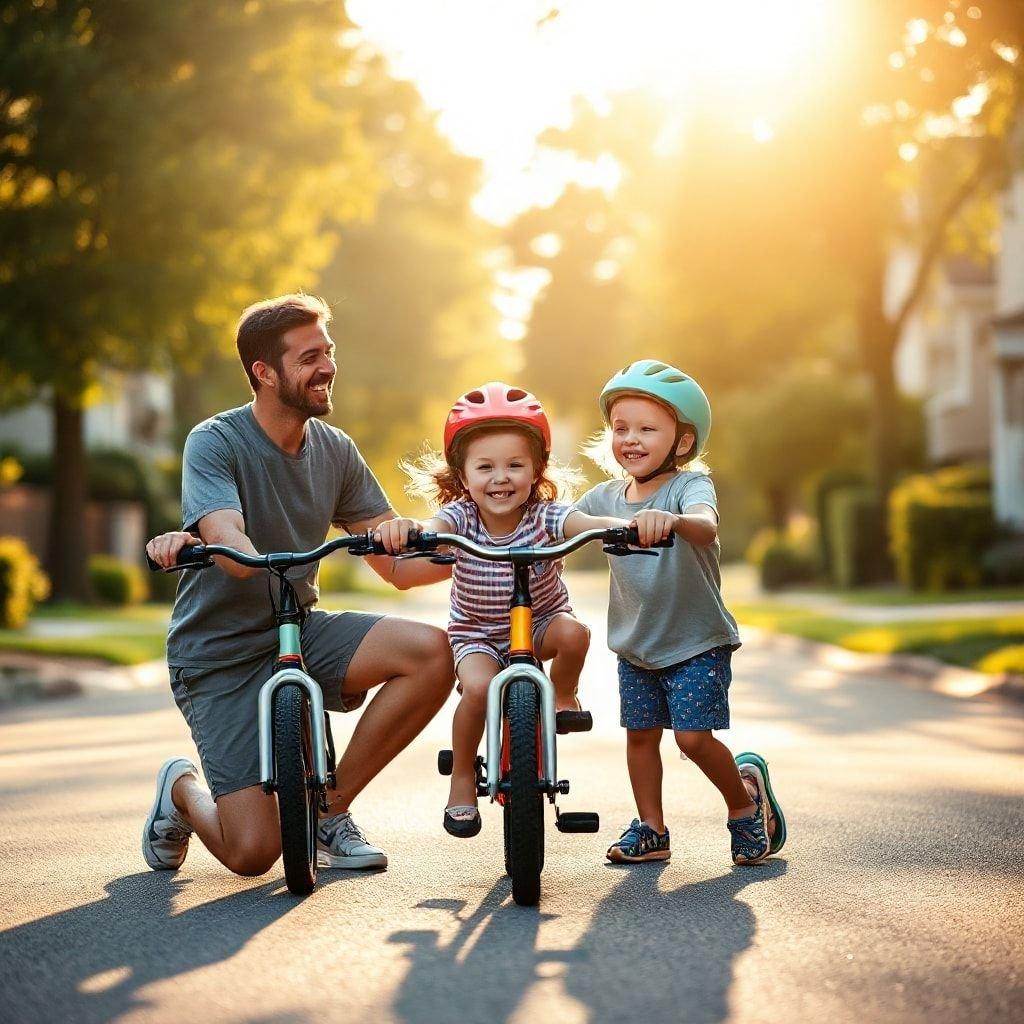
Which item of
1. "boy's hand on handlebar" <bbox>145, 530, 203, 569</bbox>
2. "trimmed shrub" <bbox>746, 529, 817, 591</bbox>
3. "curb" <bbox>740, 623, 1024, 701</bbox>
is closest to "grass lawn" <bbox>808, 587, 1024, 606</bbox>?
"curb" <bbox>740, 623, 1024, 701</bbox>

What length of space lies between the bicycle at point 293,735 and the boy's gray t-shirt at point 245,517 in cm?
54

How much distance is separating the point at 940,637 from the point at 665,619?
12.0 meters

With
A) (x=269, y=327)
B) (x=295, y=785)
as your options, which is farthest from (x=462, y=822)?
(x=269, y=327)

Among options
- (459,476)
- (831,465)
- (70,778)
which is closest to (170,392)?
(831,465)

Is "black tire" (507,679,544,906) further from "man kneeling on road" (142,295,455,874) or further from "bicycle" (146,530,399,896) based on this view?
"man kneeling on road" (142,295,455,874)

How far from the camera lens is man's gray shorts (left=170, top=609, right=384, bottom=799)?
250 inches

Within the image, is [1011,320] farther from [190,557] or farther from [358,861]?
[190,557]

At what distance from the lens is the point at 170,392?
52125 millimetres

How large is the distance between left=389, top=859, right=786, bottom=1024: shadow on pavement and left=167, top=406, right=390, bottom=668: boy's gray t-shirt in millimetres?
1286

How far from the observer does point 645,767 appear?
21.5ft

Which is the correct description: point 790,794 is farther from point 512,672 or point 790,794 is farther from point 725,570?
point 725,570

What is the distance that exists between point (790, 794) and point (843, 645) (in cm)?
1146

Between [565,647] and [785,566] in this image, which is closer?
[565,647]

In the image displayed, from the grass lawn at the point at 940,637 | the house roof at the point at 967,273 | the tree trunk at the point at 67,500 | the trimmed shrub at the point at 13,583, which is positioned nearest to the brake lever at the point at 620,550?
the grass lawn at the point at 940,637
